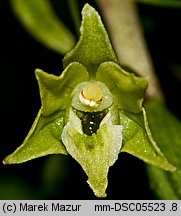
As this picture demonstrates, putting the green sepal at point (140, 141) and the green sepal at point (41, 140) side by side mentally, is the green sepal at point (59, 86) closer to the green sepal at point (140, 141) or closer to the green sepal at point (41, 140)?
the green sepal at point (41, 140)

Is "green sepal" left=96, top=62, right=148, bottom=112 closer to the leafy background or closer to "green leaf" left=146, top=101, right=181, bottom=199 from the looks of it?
"green leaf" left=146, top=101, right=181, bottom=199

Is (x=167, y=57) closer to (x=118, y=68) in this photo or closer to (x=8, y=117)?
(x=8, y=117)

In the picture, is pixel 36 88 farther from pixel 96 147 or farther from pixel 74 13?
pixel 96 147

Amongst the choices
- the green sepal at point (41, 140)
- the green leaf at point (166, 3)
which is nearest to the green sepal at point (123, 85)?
the green sepal at point (41, 140)

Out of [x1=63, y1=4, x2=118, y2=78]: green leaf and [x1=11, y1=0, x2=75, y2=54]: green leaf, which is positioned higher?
[x1=63, y1=4, x2=118, y2=78]: green leaf

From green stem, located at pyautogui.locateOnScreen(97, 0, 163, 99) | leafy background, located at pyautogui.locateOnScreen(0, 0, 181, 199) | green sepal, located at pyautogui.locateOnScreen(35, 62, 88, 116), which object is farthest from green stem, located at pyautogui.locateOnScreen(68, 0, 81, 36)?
green sepal, located at pyautogui.locateOnScreen(35, 62, 88, 116)

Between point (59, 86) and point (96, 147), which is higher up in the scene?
point (59, 86)

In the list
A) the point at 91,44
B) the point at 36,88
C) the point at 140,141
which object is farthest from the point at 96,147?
the point at 36,88
